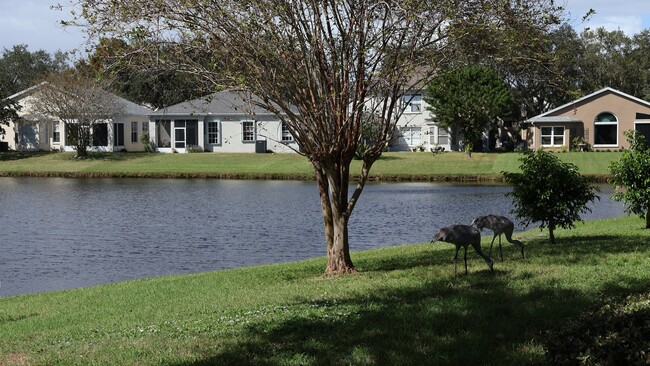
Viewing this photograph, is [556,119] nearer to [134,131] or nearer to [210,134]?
[210,134]

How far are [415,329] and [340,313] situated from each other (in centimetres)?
137

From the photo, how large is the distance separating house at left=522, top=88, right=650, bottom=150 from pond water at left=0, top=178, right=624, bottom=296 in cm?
1983

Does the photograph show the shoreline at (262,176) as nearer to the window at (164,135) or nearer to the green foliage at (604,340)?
the window at (164,135)

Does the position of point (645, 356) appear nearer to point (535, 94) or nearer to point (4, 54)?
point (535, 94)

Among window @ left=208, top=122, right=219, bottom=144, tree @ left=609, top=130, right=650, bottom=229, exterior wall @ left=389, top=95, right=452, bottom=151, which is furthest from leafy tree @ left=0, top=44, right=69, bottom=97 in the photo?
tree @ left=609, top=130, right=650, bottom=229

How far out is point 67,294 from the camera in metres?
17.0

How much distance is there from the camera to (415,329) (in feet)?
30.9

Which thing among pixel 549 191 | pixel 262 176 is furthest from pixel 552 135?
pixel 549 191

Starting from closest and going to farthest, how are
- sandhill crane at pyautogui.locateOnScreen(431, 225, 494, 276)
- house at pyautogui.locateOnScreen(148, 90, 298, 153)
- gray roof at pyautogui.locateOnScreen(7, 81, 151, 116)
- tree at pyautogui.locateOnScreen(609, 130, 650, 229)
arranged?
sandhill crane at pyautogui.locateOnScreen(431, 225, 494, 276) < tree at pyautogui.locateOnScreen(609, 130, 650, 229) < house at pyautogui.locateOnScreen(148, 90, 298, 153) < gray roof at pyautogui.locateOnScreen(7, 81, 151, 116)

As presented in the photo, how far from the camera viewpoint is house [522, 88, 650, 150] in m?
67.4

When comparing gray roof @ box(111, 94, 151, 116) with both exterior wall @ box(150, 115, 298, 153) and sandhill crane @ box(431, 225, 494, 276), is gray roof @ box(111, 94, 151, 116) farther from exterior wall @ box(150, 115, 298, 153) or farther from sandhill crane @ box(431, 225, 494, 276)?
sandhill crane @ box(431, 225, 494, 276)

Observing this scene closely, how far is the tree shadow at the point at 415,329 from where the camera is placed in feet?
27.3

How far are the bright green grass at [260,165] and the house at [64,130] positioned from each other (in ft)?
14.0

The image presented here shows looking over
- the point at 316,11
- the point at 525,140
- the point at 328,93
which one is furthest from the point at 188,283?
the point at 525,140
